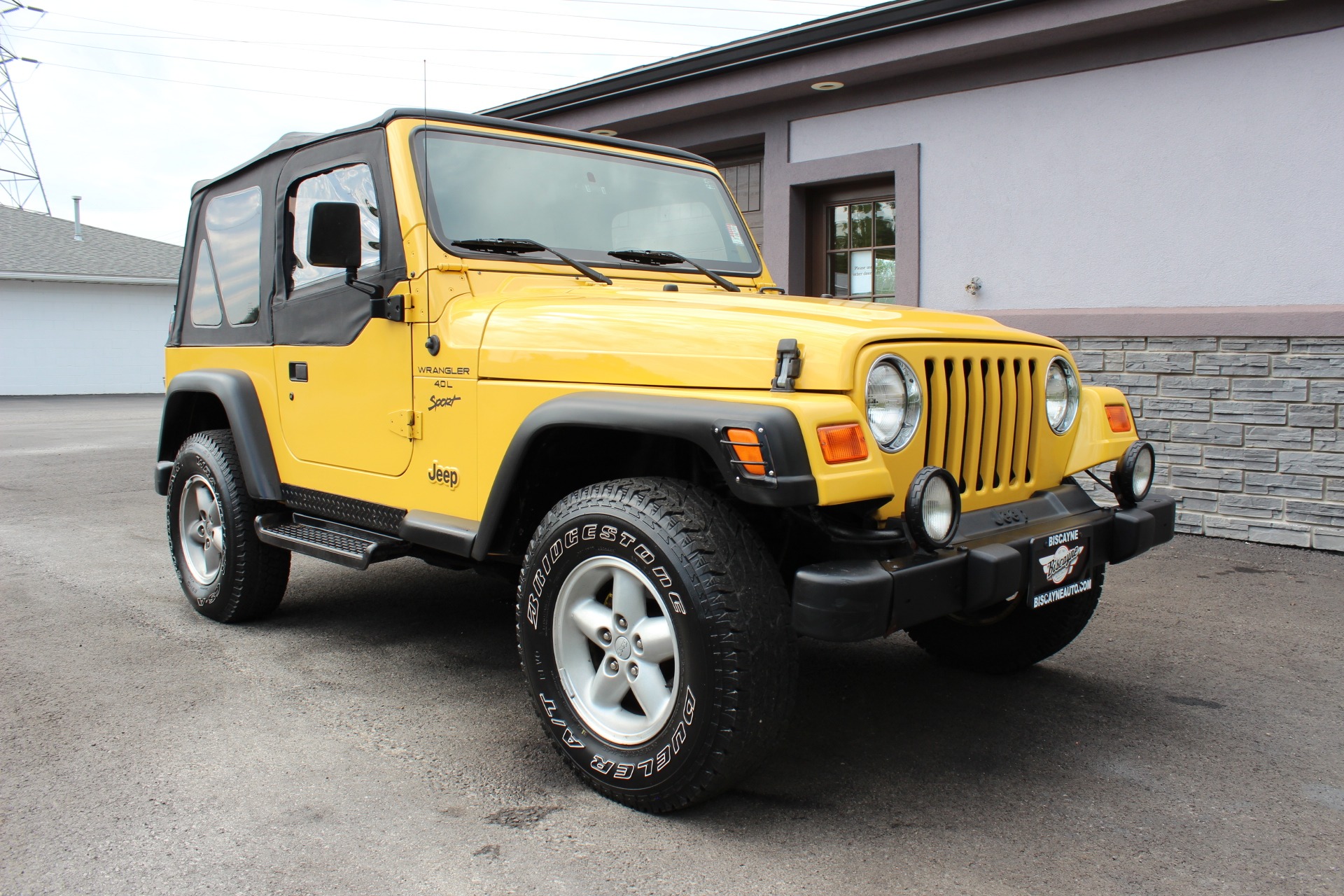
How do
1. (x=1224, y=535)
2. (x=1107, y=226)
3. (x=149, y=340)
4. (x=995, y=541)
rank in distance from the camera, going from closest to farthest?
1. (x=995, y=541)
2. (x=1224, y=535)
3. (x=1107, y=226)
4. (x=149, y=340)

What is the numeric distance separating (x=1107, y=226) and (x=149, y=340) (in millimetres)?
24867

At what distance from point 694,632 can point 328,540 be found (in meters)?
2.00

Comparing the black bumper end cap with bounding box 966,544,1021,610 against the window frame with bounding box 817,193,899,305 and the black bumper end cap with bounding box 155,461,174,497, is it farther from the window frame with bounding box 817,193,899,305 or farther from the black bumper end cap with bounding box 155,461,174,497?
the window frame with bounding box 817,193,899,305

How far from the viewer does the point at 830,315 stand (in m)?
2.95

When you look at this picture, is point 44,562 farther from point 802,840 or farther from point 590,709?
point 802,840

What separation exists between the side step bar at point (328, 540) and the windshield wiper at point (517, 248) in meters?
1.11

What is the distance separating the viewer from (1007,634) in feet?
12.8

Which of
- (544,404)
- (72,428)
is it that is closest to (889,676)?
(544,404)

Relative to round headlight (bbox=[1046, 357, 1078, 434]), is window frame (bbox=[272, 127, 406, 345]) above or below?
above

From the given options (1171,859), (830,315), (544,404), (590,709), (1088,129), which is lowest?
(1171,859)

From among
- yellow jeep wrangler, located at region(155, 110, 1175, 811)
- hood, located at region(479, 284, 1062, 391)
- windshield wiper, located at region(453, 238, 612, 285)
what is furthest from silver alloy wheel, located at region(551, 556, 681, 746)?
windshield wiper, located at region(453, 238, 612, 285)

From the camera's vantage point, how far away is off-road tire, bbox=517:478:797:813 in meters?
2.56

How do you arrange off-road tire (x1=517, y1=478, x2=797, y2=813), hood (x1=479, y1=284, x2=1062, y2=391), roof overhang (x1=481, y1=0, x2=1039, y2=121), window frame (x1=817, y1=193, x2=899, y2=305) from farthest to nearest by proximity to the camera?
window frame (x1=817, y1=193, x2=899, y2=305) → roof overhang (x1=481, y1=0, x2=1039, y2=121) → hood (x1=479, y1=284, x2=1062, y2=391) → off-road tire (x1=517, y1=478, x2=797, y2=813)

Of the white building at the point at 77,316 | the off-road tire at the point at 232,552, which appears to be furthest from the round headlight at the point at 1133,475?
the white building at the point at 77,316
